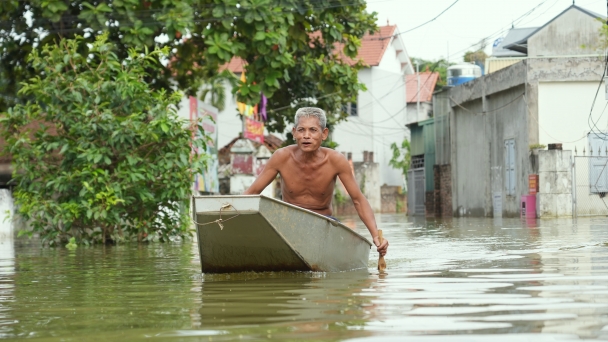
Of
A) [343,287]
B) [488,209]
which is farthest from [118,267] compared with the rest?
[488,209]

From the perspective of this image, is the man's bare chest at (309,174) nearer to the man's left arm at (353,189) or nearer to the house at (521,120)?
the man's left arm at (353,189)

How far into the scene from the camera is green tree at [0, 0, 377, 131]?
55.1 ft

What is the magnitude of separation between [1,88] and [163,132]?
7572 mm

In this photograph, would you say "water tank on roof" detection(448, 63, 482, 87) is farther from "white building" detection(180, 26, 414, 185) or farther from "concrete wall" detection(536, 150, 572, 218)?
"white building" detection(180, 26, 414, 185)

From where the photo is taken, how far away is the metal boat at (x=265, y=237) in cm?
716

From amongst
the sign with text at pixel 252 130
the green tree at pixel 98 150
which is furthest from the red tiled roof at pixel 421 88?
the green tree at pixel 98 150

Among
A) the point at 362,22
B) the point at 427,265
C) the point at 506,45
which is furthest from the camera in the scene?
the point at 506,45

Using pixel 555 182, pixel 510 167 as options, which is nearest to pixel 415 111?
pixel 510 167

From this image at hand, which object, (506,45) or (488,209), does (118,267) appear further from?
(506,45)

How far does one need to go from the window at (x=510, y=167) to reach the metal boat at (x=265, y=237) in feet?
66.2

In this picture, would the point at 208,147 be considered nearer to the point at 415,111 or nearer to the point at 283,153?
the point at 283,153

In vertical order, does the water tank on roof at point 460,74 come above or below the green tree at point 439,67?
below

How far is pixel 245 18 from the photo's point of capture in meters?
16.6

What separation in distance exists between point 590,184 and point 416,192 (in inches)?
504
